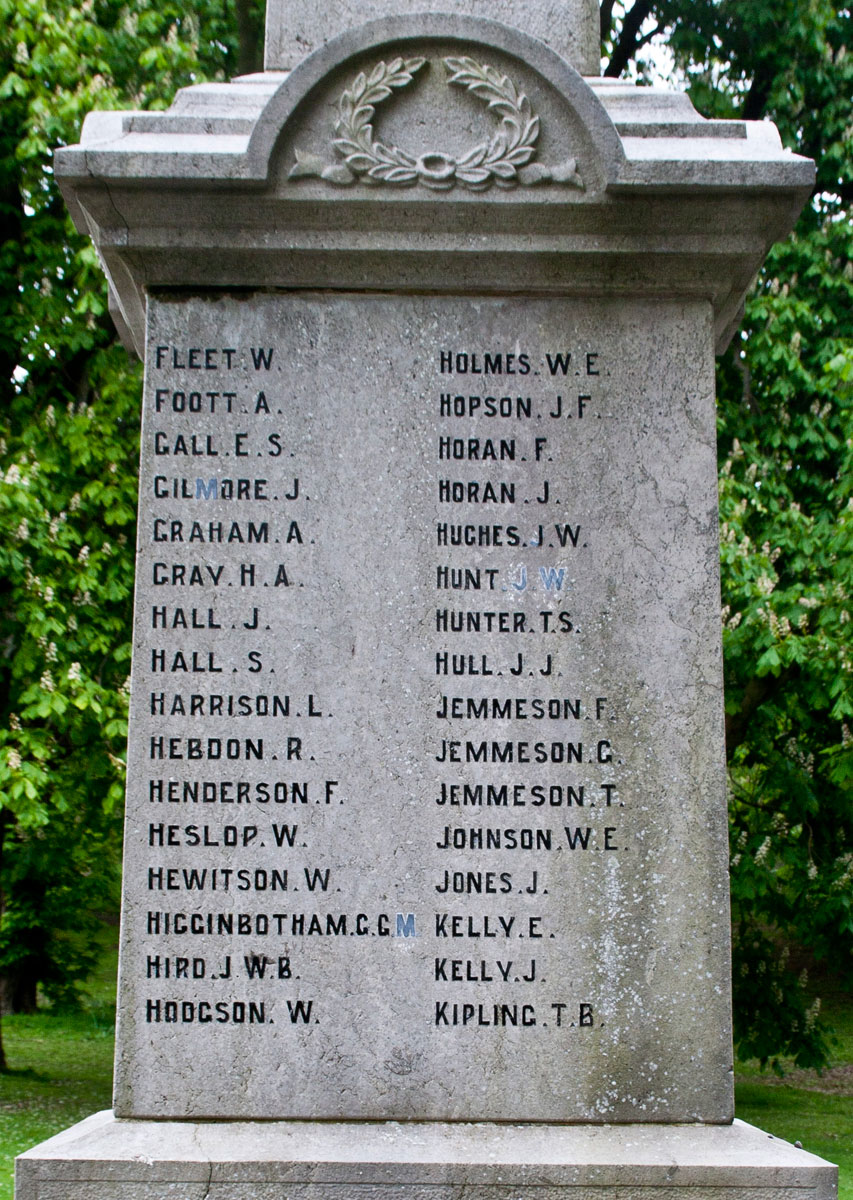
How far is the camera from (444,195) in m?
3.62

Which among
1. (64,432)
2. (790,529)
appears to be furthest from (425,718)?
(790,529)

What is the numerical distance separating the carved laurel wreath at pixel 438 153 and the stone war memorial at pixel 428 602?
0.01 metres

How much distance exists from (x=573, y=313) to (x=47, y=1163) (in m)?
2.68

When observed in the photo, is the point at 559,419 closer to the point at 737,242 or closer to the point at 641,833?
the point at 737,242

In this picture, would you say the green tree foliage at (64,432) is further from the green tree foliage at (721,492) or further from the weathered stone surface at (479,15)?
the weathered stone surface at (479,15)

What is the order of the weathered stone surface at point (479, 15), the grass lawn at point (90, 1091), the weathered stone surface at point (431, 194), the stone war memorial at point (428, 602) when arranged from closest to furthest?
the stone war memorial at point (428, 602), the weathered stone surface at point (431, 194), the weathered stone surface at point (479, 15), the grass lawn at point (90, 1091)

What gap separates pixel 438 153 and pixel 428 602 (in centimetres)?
126

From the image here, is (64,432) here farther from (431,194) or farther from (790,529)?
(431,194)

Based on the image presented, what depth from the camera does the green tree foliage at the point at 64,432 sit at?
9781 mm

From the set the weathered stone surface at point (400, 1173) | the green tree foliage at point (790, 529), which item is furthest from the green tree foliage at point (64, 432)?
the weathered stone surface at point (400, 1173)

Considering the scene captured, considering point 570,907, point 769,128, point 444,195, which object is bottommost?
point 570,907

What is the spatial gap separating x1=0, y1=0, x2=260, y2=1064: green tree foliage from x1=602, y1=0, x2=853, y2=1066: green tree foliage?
16.0ft

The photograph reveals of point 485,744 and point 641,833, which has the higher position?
point 485,744

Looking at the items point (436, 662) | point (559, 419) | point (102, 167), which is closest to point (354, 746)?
point (436, 662)
